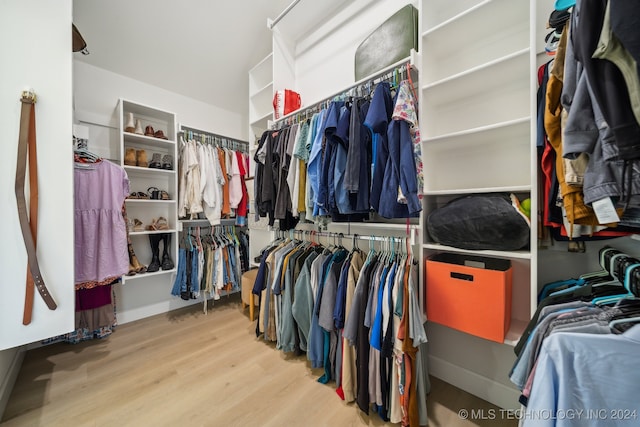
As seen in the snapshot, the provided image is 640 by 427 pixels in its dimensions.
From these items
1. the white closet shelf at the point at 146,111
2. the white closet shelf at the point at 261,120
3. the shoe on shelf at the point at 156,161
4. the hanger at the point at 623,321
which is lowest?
the hanger at the point at 623,321

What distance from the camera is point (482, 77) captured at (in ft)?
4.08

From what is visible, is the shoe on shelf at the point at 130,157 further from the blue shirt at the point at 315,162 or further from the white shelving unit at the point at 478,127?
the white shelving unit at the point at 478,127

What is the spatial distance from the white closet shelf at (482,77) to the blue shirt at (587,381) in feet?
3.83

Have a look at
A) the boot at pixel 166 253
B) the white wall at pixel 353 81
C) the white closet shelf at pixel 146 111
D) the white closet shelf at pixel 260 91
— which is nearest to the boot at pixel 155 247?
the boot at pixel 166 253

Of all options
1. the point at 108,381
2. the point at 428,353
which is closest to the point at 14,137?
the point at 108,381

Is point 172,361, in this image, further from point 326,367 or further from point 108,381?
point 326,367

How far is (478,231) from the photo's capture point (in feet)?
3.65

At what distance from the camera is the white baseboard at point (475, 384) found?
1.32 metres

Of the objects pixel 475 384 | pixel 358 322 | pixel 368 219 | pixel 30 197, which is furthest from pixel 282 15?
pixel 475 384

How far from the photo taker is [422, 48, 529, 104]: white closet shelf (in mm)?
1105

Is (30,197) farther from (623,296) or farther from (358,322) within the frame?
(623,296)

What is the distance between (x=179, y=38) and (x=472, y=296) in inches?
128

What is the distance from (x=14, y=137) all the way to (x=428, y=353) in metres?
2.65

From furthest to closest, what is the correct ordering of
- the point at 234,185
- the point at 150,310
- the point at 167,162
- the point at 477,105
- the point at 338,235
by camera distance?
the point at 234,185, the point at 150,310, the point at 167,162, the point at 338,235, the point at 477,105
